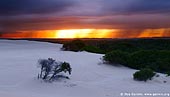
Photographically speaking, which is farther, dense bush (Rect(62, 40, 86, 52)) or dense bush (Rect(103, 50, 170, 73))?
dense bush (Rect(62, 40, 86, 52))

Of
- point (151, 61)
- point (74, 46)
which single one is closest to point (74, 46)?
point (74, 46)

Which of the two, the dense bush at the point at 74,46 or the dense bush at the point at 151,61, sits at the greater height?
the dense bush at the point at 74,46

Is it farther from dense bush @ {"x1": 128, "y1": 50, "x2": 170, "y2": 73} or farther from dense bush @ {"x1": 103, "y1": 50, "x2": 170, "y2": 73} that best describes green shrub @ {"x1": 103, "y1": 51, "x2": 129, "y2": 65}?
dense bush @ {"x1": 128, "y1": 50, "x2": 170, "y2": 73}

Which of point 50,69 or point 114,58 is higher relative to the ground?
point 114,58

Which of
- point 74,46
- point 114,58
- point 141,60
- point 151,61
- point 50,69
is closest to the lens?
point 50,69

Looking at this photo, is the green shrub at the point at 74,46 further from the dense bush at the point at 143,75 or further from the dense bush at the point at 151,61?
the dense bush at the point at 143,75

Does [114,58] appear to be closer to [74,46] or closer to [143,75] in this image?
[143,75]

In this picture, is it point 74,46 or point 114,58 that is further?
point 74,46

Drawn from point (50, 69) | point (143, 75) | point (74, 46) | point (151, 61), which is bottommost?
point (143, 75)

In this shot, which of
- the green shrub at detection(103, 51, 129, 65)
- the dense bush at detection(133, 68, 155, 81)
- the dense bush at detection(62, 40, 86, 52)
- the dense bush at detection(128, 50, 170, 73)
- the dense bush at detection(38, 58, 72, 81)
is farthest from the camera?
the dense bush at detection(62, 40, 86, 52)

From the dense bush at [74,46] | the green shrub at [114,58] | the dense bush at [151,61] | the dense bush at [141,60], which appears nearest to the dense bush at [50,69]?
the green shrub at [114,58]

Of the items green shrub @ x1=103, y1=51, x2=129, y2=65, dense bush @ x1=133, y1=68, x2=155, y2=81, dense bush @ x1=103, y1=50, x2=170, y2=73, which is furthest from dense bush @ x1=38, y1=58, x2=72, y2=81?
dense bush @ x1=103, y1=50, x2=170, y2=73

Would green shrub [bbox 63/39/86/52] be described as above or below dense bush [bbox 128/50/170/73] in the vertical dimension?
above

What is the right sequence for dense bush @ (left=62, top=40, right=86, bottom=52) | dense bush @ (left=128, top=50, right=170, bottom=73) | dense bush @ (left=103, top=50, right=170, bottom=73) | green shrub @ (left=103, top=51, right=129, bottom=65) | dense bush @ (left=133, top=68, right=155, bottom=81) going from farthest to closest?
dense bush @ (left=62, top=40, right=86, bottom=52) → dense bush @ (left=128, top=50, right=170, bottom=73) → dense bush @ (left=103, top=50, right=170, bottom=73) → green shrub @ (left=103, top=51, right=129, bottom=65) → dense bush @ (left=133, top=68, right=155, bottom=81)
